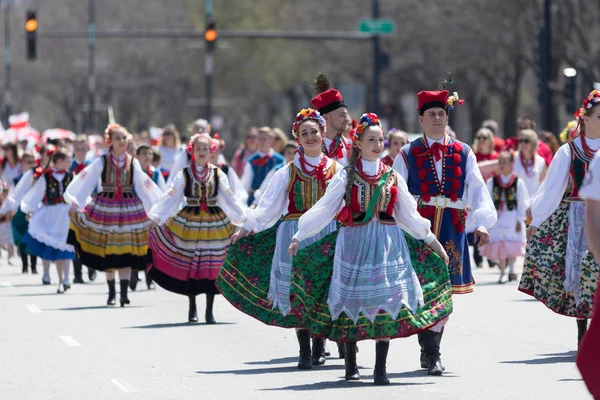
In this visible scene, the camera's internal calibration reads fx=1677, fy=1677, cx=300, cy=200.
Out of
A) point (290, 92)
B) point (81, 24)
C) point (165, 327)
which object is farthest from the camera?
point (81, 24)

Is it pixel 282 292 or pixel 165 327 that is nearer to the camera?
pixel 282 292

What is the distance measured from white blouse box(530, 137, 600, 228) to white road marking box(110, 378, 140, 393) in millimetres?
3177

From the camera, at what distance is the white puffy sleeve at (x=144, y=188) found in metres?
17.2

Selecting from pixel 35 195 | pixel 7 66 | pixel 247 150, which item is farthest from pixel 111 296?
pixel 7 66

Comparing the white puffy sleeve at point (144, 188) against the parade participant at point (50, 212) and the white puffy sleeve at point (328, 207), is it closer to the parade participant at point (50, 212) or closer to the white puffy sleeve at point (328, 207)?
the parade participant at point (50, 212)

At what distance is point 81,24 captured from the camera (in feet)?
263

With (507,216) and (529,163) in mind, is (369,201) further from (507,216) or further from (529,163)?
(529,163)

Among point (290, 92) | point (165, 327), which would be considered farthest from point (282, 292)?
point (290, 92)

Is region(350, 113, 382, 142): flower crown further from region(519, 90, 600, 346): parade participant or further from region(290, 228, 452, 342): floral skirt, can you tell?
region(519, 90, 600, 346): parade participant

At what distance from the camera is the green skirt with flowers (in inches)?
470

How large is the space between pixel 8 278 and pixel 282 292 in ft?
37.3

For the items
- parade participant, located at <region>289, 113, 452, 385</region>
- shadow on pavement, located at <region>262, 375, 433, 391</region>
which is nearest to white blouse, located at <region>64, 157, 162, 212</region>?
parade participant, located at <region>289, 113, 452, 385</region>

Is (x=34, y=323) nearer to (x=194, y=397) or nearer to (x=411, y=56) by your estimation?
(x=194, y=397)

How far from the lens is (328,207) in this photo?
1036cm
